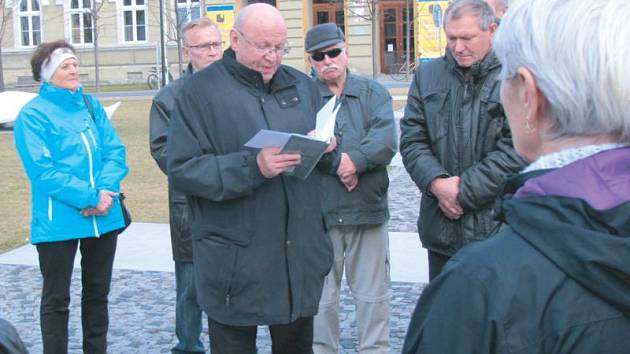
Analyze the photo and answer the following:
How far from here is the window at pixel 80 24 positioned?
40.9 meters

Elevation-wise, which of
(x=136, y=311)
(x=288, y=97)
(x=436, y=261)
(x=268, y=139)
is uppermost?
(x=288, y=97)

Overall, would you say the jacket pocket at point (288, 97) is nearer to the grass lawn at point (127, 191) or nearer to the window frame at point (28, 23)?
the grass lawn at point (127, 191)

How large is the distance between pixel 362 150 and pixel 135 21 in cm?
3745

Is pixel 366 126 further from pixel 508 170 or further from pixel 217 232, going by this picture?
pixel 217 232

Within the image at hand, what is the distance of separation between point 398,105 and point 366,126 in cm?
1668

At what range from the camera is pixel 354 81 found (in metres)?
4.83

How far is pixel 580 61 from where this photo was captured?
1.40 meters

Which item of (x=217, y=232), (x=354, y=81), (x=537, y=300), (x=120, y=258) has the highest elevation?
(x=354, y=81)

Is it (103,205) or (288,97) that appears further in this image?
(103,205)

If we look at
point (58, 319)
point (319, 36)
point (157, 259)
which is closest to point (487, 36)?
point (319, 36)

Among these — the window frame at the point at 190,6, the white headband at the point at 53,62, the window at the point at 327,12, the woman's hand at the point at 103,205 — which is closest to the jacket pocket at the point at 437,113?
the woman's hand at the point at 103,205

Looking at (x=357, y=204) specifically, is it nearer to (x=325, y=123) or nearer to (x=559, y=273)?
(x=325, y=123)

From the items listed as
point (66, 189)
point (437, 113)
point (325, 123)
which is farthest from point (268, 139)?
point (66, 189)

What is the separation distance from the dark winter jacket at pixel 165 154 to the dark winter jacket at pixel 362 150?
779mm
